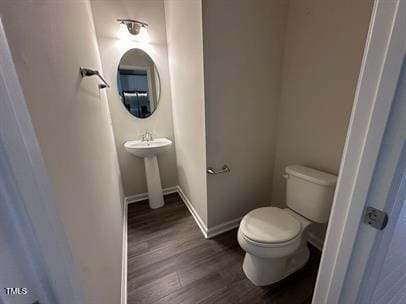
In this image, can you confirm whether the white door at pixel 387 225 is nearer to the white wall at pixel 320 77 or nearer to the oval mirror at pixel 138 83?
the white wall at pixel 320 77

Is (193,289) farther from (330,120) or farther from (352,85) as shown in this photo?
(352,85)

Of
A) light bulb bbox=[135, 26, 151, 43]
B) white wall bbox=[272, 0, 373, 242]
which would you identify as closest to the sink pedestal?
light bulb bbox=[135, 26, 151, 43]

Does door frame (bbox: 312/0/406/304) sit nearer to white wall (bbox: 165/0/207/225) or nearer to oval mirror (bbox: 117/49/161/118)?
white wall (bbox: 165/0/207/225)

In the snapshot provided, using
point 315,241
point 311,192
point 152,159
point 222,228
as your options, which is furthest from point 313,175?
point 152,159

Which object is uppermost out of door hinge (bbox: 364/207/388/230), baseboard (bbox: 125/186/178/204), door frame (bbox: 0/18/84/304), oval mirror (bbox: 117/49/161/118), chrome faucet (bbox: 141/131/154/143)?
oval mirror (bbox: 117/49/161/118)

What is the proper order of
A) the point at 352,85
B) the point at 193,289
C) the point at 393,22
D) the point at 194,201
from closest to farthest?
the point at 393,22
the point at 352,85
the point at 193,289
the point at 194,201

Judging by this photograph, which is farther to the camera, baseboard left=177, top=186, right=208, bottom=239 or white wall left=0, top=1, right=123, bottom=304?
baseboard left=177, top=186, right=208, bottom=239

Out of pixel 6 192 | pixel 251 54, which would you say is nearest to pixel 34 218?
pixel 6 192

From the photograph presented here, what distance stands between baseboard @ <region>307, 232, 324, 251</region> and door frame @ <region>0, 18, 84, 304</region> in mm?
1823

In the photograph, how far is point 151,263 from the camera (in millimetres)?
1487

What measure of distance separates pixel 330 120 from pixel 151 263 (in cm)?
183

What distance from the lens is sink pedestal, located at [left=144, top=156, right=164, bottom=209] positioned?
7.10 feet

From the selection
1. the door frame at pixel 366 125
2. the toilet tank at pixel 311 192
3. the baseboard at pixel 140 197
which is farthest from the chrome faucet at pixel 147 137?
the door frame at pixel 366 125

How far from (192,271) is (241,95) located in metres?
1.50
